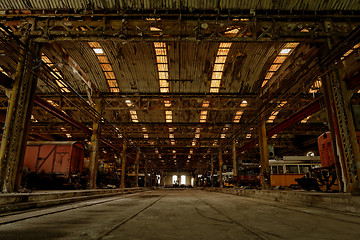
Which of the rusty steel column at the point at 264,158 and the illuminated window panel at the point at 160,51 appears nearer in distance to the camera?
the illuminated window panel at the point at 160,51

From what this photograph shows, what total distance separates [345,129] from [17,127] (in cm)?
1230

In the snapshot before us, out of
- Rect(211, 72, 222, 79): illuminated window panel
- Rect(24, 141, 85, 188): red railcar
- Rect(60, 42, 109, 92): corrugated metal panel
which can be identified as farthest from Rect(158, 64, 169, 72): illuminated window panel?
Rect(24, 141, 85, 188): red railcar

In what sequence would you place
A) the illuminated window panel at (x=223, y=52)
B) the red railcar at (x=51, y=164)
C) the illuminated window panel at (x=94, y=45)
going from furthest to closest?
the red railcar at (x=51, y=164), the illuminated window panel at (x=223, y=52), the illuminated window panel at (x=94, y=45)

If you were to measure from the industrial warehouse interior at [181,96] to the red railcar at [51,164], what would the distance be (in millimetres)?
73

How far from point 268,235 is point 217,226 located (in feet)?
2.90

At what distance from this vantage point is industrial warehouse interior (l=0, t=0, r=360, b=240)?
A: 407 centimetres

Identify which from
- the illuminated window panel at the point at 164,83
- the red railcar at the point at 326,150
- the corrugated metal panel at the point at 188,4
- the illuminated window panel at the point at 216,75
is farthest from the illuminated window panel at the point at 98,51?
the red railcar at the point at 326,150

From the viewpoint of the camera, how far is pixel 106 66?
15266mm

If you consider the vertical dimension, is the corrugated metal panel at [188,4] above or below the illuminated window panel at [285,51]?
below

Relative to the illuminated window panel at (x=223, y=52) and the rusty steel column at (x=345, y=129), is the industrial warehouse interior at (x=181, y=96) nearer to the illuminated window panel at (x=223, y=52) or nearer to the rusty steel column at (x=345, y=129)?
the rusty steel column at (x=345, y=129)

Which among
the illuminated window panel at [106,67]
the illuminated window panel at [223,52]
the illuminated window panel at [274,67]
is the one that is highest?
the illuminated window panel at [223,52]

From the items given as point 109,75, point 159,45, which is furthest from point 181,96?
point 109,75

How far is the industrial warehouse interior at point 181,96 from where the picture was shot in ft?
13.3

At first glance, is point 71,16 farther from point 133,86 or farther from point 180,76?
point 180,76
